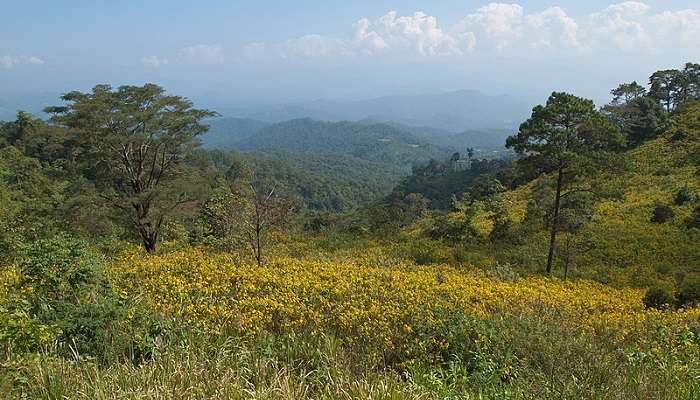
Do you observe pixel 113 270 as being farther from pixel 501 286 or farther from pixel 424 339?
pixel 501 286

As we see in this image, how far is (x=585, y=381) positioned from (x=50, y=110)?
18.9 m

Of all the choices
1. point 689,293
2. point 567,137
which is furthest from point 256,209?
point 689,293

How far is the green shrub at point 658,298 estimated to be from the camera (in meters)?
11.0

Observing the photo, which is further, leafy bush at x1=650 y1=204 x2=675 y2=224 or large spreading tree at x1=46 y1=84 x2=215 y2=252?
leafy bush at x1=650 y1=204 x2=675 y2=224

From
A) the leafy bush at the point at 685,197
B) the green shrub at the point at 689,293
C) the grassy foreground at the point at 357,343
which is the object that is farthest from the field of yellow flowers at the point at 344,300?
the leafy bush at the point at 685,197

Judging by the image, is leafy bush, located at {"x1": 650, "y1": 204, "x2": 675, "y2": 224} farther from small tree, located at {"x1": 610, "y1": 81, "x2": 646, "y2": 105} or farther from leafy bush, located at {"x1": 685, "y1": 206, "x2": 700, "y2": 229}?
small tree, located at {"x1": 610, "y1": 81, "x2": 646, "y2": 105}

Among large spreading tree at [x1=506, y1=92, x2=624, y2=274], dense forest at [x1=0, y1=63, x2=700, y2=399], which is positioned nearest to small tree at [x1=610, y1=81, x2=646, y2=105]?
dense forest at [x1=0, y1=63, x2=700, y2=399]

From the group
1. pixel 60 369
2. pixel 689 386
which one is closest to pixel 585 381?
pixel 689 386

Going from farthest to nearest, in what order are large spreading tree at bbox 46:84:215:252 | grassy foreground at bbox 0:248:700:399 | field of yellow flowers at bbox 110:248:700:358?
large spreading tree at bbox 46:84:215:252
field of yellow flowers at bbox 110:248:700:358
grassy foreground at bbox 0:248:700:399

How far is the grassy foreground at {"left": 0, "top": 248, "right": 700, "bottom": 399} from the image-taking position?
3.26 meters

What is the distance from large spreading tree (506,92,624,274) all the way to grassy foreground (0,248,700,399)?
3.69 m

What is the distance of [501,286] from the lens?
37.4ft

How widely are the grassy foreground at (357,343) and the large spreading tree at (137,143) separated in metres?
3.11

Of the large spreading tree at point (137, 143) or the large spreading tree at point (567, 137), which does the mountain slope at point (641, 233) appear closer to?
the large spreading tree at point (567, 137)
